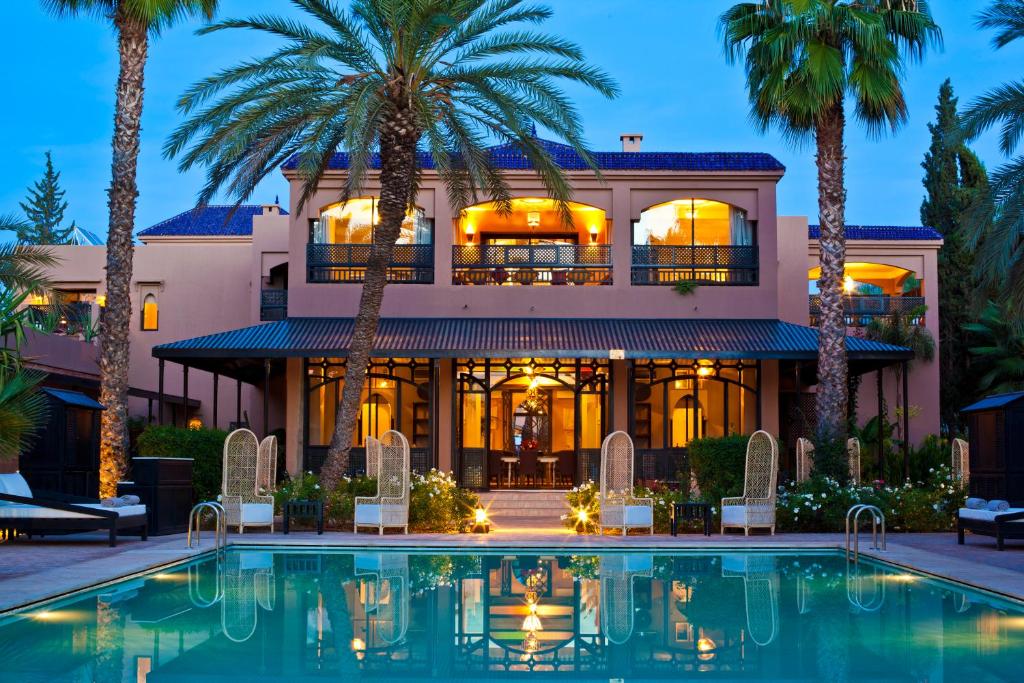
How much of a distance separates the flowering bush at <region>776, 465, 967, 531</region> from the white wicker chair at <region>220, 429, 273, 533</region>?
8.18 m

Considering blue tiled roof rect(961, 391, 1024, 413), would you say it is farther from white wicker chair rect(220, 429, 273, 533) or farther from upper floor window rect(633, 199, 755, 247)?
white wicker chair rect(220, 429, 273, 533)

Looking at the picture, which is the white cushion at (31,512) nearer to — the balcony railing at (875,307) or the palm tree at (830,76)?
the palm tree at (830,76)

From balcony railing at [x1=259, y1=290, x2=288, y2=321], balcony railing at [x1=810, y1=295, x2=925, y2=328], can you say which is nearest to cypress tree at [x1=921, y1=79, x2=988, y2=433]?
balcony railing at [x1=810, y1=295, x2=925, y2=328]

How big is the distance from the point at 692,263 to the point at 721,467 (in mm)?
7039

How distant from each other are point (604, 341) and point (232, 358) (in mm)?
7594

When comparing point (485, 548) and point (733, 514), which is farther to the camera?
point (733, 514)

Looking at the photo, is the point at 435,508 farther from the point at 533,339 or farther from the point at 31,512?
the point at 31,512

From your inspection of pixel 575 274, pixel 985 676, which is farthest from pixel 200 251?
pixel 985 676

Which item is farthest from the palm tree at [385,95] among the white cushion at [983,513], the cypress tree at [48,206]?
the cypress tree at [48,206]

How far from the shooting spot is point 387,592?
10.8 metres

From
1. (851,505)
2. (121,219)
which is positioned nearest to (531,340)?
(851,505)

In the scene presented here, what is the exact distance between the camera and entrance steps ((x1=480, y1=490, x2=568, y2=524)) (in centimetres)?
2152

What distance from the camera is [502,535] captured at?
1667 cm

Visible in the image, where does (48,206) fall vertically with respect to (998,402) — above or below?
above
